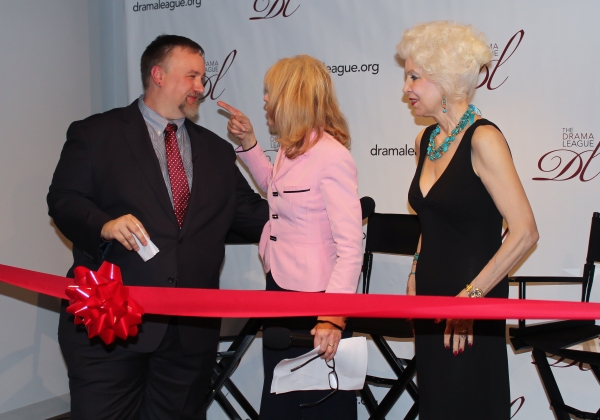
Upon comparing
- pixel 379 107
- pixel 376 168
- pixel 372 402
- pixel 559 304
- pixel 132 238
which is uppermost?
pixel 379 107

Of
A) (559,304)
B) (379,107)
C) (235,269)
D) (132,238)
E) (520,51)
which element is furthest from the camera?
(235,269)

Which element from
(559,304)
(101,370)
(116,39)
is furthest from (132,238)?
(116,39)

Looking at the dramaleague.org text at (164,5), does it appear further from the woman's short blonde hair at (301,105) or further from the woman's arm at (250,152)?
the woman's short blonde hair at (301,105)

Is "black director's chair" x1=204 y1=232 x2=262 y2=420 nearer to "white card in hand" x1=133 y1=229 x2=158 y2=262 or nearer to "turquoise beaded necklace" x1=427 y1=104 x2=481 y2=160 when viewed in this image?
"white card in hand" x1=133 y1=229 x2=158 y2=262

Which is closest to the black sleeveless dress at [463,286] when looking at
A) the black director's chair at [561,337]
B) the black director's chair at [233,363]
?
the black director's chair at [561,337]

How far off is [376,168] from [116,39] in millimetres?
2336

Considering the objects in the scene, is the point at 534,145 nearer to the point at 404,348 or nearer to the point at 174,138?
the point at 404,348

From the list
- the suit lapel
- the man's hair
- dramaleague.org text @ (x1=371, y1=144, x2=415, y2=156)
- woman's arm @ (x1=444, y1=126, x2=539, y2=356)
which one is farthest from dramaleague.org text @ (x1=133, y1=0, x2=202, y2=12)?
woman's arm @ (x1=444, y1=126, x2=539, y2=356)

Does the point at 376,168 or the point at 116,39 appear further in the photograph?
the point at 116,39

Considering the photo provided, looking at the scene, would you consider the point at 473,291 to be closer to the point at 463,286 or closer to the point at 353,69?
the point at 463,286

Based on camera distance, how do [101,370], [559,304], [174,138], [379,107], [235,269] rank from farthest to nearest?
[235,269], [379,107], [174,138], [101,370], [559,304]

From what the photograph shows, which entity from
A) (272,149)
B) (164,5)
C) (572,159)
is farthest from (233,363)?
(164,5)

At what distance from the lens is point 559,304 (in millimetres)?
2004

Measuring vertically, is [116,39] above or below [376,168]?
above
